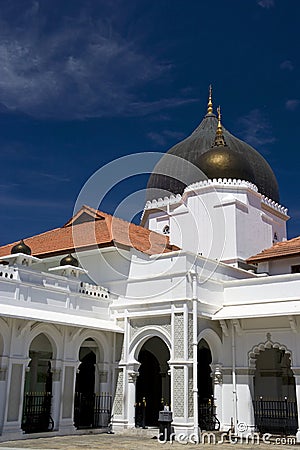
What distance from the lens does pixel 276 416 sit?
56.9ft

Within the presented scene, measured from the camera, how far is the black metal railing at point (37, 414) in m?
15.6

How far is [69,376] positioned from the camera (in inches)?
656

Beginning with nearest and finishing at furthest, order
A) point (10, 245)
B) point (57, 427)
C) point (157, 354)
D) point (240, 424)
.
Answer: point (57, 427) < point (240, 424) < point (157, 354) < point (10, 245)

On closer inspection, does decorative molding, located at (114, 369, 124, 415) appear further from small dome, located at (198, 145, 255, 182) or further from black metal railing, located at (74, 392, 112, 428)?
small dome, located at (198, 145, 255, 182)

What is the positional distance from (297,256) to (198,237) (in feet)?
18.4

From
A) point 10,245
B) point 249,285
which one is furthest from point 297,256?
point 10,245

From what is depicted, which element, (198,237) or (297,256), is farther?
(198,237)

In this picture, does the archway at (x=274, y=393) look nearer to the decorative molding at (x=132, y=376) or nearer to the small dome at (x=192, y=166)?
the decorative molding at (x=132, y=376)

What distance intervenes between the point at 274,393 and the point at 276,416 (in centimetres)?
156

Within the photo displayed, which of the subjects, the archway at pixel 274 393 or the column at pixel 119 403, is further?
the column at pixel 119 403

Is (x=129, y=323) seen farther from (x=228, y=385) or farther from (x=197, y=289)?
(x=228, y=385)

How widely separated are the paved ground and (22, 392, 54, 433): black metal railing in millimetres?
535

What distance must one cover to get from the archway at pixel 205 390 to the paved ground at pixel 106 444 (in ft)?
6.50

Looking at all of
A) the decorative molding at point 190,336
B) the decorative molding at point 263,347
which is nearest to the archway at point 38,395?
the decorative molding at point 190,336
